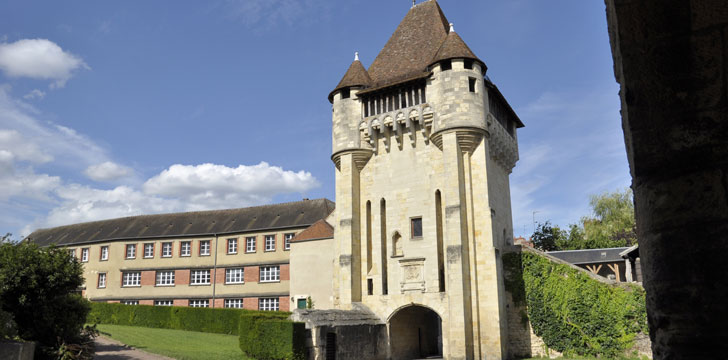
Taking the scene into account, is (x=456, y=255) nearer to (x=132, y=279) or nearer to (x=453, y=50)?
(x=453, y=50)

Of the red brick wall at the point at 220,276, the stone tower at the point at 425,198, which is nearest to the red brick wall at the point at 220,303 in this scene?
the red brick wall at the point at 220,276

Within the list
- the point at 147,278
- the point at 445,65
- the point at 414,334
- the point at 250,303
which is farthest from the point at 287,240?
the point at 445,65

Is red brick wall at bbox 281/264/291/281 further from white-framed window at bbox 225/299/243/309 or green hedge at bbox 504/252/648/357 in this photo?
green hedge at bbox 504/252/648/357

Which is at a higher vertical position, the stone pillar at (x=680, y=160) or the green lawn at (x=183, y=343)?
the stone pillar at (x=680, y=160)

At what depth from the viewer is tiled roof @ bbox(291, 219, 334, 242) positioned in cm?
3550

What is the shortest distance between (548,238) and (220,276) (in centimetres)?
3152

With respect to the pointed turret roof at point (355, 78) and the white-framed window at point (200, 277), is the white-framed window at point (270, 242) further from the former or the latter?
the pointed turret roof at point (355, 78)

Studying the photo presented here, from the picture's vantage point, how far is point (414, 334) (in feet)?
91.6

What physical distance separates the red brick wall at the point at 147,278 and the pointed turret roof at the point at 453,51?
99.2 feet

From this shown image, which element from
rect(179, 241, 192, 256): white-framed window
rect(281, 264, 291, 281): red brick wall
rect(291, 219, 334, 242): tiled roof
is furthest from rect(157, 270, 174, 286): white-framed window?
rect(291, 219, 334, 242): tiled roof

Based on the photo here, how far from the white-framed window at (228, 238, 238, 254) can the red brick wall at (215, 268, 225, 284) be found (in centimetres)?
156

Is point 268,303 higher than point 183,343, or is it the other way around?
point 268,303

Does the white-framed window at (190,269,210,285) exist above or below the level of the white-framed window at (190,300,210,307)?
above

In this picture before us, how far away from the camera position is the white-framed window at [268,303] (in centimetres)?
3952
